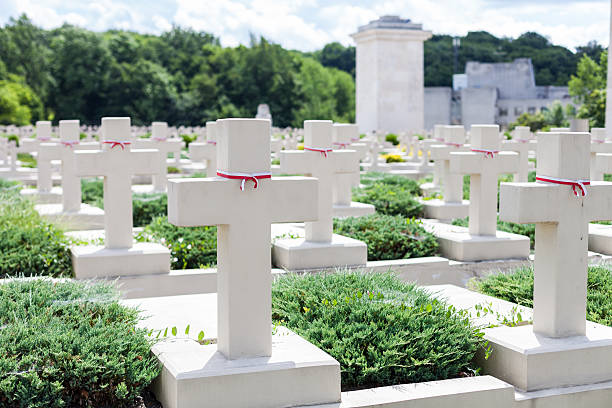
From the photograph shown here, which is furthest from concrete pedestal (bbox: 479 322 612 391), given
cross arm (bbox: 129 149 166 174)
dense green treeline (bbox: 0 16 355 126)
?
dense green treeline (bbox: 0 16 355 126)

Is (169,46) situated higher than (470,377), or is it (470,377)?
(169,46)

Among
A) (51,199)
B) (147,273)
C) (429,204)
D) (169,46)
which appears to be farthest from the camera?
(169,46)

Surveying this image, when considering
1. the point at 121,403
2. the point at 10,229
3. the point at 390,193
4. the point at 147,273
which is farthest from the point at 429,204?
the point at 121,403

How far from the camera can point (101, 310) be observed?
5.02 m

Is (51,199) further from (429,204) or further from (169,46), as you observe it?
(169,46)

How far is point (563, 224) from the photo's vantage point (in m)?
4.90

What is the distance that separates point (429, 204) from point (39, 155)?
21.0 feet

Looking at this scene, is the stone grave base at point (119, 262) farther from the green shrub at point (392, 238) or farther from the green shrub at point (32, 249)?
the green shrub at point (392, 238)

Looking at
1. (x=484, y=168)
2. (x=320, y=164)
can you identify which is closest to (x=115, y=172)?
(x=320, y=164)

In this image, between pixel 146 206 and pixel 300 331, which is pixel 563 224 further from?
pixel 146 206

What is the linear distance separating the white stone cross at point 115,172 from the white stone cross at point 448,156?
5.51 m

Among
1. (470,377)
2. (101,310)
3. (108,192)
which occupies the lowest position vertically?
(470,377)

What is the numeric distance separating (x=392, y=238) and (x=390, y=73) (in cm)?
2741

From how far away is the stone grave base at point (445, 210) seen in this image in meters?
12.2
